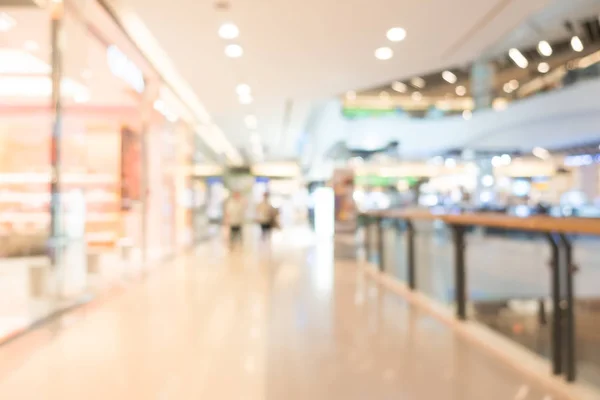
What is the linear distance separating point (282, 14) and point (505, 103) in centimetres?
1442

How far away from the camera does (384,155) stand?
2189 cm

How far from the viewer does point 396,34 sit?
23.6 feet

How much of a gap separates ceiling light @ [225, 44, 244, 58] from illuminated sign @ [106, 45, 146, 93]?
5.22ft

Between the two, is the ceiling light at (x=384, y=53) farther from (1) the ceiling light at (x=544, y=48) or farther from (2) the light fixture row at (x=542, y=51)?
(1) the ceiling light at (x=544, y=48)

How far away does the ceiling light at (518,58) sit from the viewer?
1229 centimetres

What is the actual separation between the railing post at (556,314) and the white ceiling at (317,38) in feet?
12.6

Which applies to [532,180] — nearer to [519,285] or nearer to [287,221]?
[519,285]

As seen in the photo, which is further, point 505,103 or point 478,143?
point 478,143

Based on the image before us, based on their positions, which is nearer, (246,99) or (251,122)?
(246,99)

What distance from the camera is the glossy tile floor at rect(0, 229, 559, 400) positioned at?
3.06 m

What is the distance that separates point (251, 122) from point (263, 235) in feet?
12.3

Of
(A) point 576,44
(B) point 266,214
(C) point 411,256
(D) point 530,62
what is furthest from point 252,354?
(D) point 530,62

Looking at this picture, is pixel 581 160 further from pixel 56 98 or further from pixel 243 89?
pixel 56 98

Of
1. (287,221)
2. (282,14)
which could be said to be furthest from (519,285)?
(287,221)
